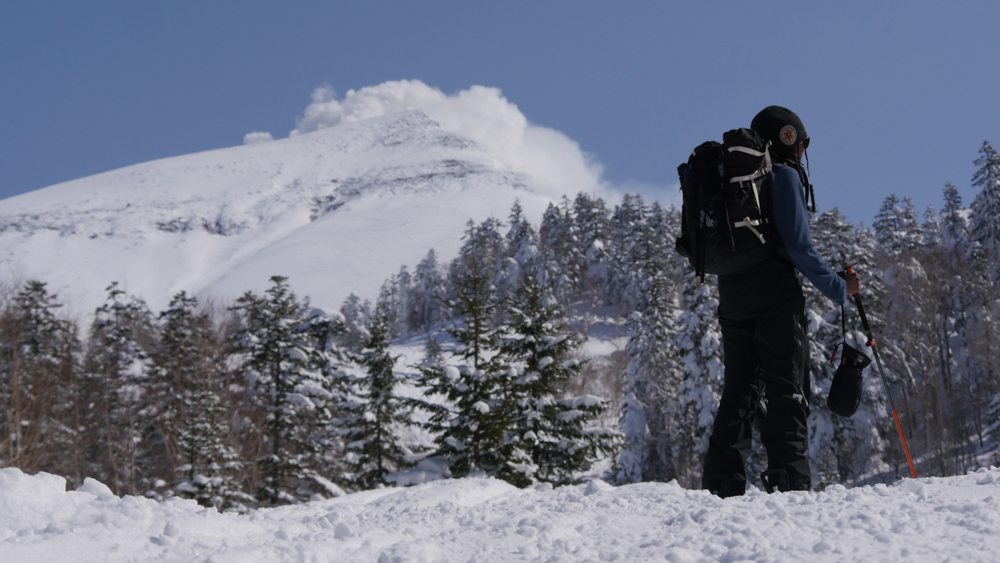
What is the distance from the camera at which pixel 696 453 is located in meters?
32.4

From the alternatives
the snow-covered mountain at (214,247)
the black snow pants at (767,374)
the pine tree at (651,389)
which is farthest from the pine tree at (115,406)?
the snow-covered mountain at (214,247)

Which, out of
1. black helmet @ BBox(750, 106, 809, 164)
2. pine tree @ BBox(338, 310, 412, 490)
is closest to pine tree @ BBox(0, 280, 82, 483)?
pine tree @ BBox(338, 310, 412, 490)

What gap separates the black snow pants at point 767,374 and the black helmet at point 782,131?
2.41ft

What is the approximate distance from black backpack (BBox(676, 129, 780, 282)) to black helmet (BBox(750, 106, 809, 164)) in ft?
0.62

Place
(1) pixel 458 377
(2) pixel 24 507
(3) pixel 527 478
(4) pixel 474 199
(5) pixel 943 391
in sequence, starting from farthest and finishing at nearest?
(4) pixel 474 199 → (5) pixel 943 391 → (1) pixel 458 377 → (3) pixel 527 478 → (2) pixel 24 507

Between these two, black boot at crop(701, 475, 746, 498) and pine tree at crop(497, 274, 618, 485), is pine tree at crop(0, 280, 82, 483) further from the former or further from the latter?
black boot at crop(701, 475, 746, 498)

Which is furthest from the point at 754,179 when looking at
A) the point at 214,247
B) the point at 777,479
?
the point at 214,247

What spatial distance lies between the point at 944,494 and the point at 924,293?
38271 millimetres

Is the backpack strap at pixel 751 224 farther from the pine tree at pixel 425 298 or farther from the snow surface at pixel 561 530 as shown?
the pine tree at pixel 425 298

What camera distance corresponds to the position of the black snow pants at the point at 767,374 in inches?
159

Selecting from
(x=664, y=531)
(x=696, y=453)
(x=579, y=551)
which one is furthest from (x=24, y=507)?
(x=696, y=453)

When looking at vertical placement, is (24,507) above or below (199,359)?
below

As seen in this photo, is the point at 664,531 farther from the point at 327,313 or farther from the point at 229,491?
the point at 327,313

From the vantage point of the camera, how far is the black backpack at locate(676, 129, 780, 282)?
402 cm
